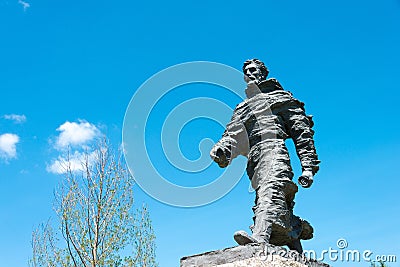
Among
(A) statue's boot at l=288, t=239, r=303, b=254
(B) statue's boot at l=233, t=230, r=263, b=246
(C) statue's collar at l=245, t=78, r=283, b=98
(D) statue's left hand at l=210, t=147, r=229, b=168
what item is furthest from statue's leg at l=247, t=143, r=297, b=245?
(C) statue's collar at l=245, t=78, r=283, b=98

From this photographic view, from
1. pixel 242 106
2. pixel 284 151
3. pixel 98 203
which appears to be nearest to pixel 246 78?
pixel 242 106

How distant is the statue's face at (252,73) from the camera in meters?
6.30

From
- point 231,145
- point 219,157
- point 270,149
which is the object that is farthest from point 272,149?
point 219,157

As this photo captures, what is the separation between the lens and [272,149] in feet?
18.0

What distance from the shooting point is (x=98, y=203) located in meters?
13.6

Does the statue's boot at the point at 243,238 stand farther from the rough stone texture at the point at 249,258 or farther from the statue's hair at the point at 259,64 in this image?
the statue's hair at the point at 259,64

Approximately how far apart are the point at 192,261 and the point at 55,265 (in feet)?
34.1

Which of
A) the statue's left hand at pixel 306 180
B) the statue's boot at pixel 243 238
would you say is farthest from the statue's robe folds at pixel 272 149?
the statue's boot at pixel 243 238

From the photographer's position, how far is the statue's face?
6.30 m

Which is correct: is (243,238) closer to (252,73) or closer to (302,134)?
(302,134)

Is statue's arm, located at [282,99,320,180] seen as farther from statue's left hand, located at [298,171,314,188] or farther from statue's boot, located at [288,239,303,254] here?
statue's boot, located at [288,239,303,254]

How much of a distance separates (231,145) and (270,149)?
63 centimetres

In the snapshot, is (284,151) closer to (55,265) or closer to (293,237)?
(293,237)

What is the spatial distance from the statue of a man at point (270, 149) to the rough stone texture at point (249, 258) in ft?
0.82
